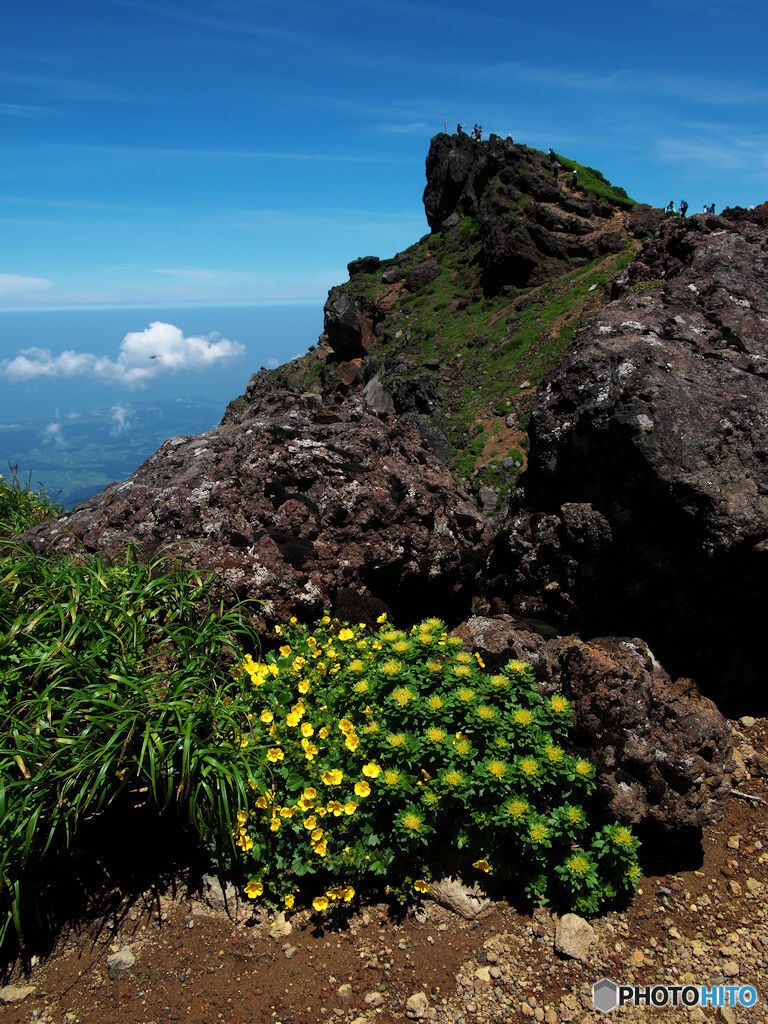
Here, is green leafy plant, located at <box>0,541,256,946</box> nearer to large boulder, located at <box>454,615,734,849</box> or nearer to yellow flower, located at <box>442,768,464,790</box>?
yellow flower, located at <box>442,768,464,790</box>

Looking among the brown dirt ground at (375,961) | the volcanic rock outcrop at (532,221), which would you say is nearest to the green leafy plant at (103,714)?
the brown dirt ground at (375,961)

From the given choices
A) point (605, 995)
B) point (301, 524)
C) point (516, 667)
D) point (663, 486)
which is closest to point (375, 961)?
point (605, 995)

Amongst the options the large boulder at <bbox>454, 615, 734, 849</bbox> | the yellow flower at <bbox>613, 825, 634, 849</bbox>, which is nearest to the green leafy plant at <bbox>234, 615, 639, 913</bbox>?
→ the yellow flower at <bbox>613, 825, 634, 849</bbox>

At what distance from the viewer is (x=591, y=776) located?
395cm

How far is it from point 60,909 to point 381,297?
46.6 metres

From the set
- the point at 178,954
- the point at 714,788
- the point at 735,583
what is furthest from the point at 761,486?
the point at 178,954

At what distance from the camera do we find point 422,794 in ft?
13.4

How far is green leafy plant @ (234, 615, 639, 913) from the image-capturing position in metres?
3.90

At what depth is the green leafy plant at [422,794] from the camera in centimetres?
390

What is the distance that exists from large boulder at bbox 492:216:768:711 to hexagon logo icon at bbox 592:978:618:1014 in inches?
115

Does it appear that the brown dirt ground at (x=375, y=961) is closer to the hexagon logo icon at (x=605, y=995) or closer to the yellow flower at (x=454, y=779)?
the hexagon logo icon at (x=605, y=995)

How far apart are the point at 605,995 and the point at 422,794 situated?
1534 mm

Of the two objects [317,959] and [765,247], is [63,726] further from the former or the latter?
[765,247]

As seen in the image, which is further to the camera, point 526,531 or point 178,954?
point 526,531
